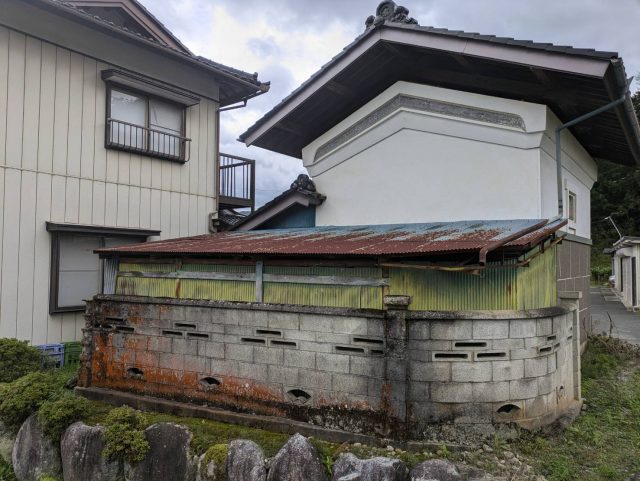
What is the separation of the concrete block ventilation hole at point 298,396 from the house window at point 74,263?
19.8ft

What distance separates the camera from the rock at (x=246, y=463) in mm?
6344

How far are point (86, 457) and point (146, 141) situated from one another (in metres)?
8.72

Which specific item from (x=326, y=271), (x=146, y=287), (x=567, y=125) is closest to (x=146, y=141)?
(x=146, y=287)

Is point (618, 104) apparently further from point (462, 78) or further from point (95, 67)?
point (95, 67)

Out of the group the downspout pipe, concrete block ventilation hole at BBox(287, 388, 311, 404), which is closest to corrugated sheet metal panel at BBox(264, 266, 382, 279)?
concrete block ventilation hole at BBox(287, 388, 311, 404)

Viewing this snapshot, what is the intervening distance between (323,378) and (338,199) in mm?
5273

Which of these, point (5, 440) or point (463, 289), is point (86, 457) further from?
point (463, 289)

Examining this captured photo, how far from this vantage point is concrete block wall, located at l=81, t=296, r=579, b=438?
21.9 feet

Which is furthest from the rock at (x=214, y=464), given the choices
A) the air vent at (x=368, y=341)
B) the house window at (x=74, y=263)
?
the house window at (x=74, y=263)

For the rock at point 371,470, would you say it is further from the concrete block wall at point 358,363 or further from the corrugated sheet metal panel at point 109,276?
the corrugated sheet metal panel at point 109,276

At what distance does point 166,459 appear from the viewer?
22.9 ft

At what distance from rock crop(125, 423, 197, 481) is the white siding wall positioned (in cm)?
554

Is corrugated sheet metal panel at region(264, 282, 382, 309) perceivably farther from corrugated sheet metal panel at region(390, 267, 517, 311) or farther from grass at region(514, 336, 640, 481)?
grass at region(514, 336, 640, 481)

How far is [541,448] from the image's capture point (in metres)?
6.68
